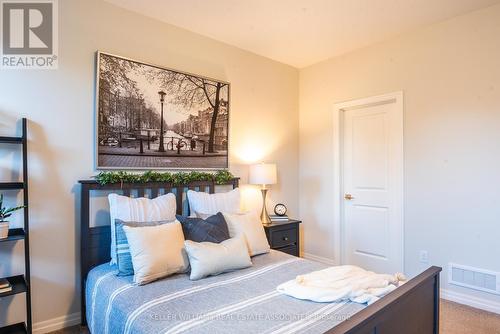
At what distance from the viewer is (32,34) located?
231 cm

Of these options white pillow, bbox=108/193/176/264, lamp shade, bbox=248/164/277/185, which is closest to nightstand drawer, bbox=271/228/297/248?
lamp shade, bbox=248/164/277/185

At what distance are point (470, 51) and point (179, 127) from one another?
110 inches

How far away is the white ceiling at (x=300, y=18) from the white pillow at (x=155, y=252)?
1909 millimetres

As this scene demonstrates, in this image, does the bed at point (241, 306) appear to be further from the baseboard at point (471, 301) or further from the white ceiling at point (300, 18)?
the white ceiling at point (300, 18)

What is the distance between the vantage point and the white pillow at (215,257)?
1993 millimetres

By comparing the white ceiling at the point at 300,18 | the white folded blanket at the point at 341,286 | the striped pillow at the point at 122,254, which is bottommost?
the white folded blanket at the point at 341,286

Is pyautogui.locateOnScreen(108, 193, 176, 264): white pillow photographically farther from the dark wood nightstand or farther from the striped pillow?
the dark wood nightstand

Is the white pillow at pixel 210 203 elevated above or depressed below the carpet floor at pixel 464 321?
above

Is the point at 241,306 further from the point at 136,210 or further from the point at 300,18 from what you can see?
the point at 300,18

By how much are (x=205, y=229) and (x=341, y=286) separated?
1033mm

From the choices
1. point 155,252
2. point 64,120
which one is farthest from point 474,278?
point 64,120

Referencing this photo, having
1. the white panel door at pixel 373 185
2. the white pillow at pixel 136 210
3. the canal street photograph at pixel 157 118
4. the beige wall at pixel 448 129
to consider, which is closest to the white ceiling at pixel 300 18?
the beige wall at pixel 448 129

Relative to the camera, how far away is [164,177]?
2758 mm

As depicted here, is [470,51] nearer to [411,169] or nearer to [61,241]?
[411,169]
